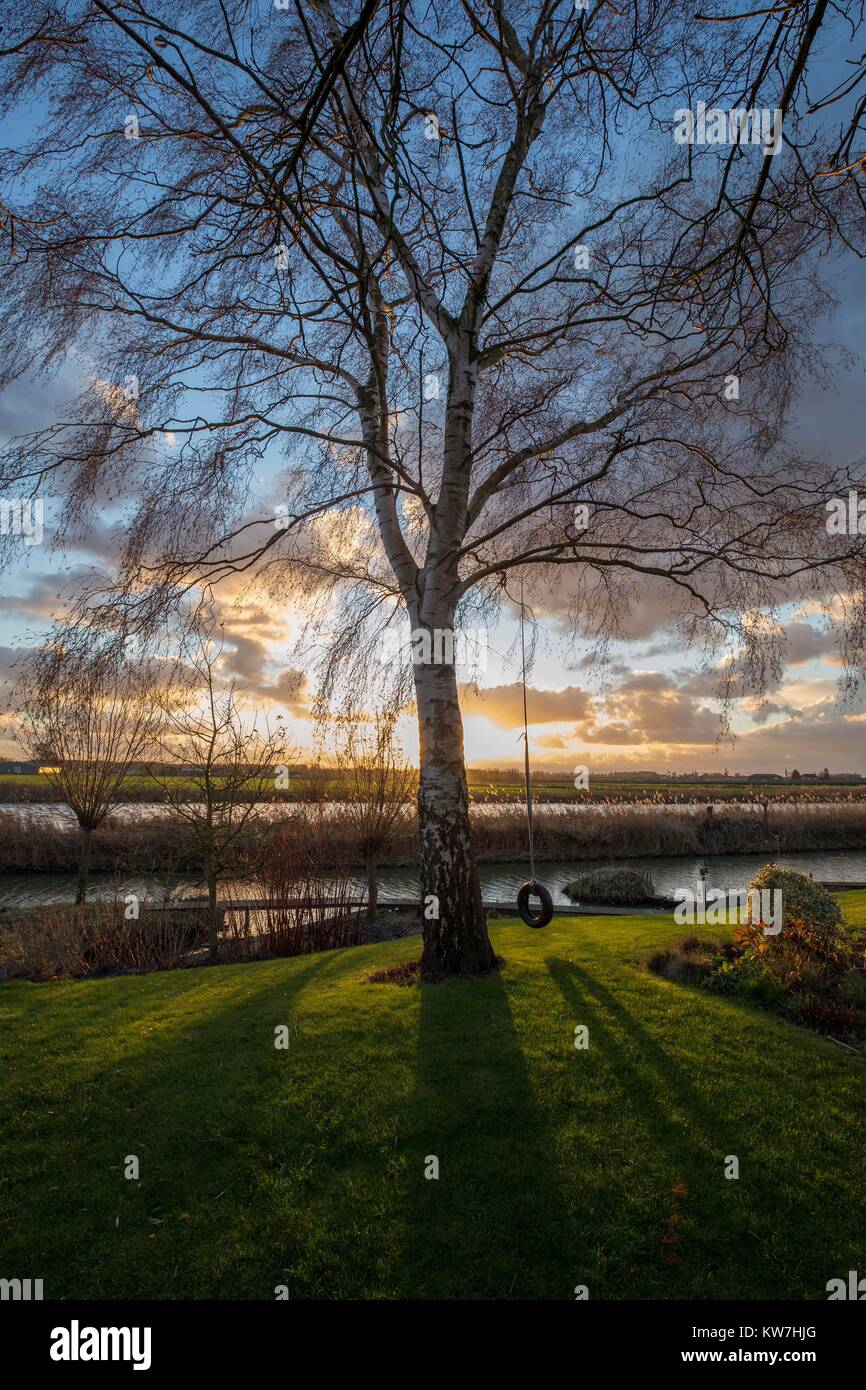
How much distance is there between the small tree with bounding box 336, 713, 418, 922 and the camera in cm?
1469

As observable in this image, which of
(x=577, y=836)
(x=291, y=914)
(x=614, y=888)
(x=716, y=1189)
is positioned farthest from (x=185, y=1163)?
(x=577, y=836)

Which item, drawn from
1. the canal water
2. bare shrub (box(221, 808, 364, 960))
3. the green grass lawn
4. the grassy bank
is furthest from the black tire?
the grassy bank

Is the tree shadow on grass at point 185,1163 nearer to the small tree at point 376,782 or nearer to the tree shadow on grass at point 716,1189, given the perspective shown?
the tree shadow on grass at point 716,1189

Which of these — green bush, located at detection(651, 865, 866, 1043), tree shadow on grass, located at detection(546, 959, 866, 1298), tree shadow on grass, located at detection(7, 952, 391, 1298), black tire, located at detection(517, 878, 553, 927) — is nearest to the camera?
tree shadow on grass, located at detection(546, 959, 866, 1298)

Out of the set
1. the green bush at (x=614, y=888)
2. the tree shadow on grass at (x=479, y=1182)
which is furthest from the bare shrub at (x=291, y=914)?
the green bush at (x=614, y=888)

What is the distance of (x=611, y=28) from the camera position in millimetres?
5586

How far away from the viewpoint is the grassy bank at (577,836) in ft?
76.9

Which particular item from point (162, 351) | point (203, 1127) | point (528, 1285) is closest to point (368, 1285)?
point (528, 1285)

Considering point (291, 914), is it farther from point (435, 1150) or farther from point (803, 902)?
point (435, 1150)

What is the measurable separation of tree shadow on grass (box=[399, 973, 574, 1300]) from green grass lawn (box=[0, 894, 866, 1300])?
1cm

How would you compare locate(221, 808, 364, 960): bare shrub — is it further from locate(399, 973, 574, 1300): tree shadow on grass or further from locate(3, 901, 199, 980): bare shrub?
locate(399, 973, 574, 1300): tree shadow on grass

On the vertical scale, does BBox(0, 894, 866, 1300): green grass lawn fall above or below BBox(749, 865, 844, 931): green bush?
below

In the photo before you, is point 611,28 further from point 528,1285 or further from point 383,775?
point 383,775

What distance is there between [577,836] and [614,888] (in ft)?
29.1
